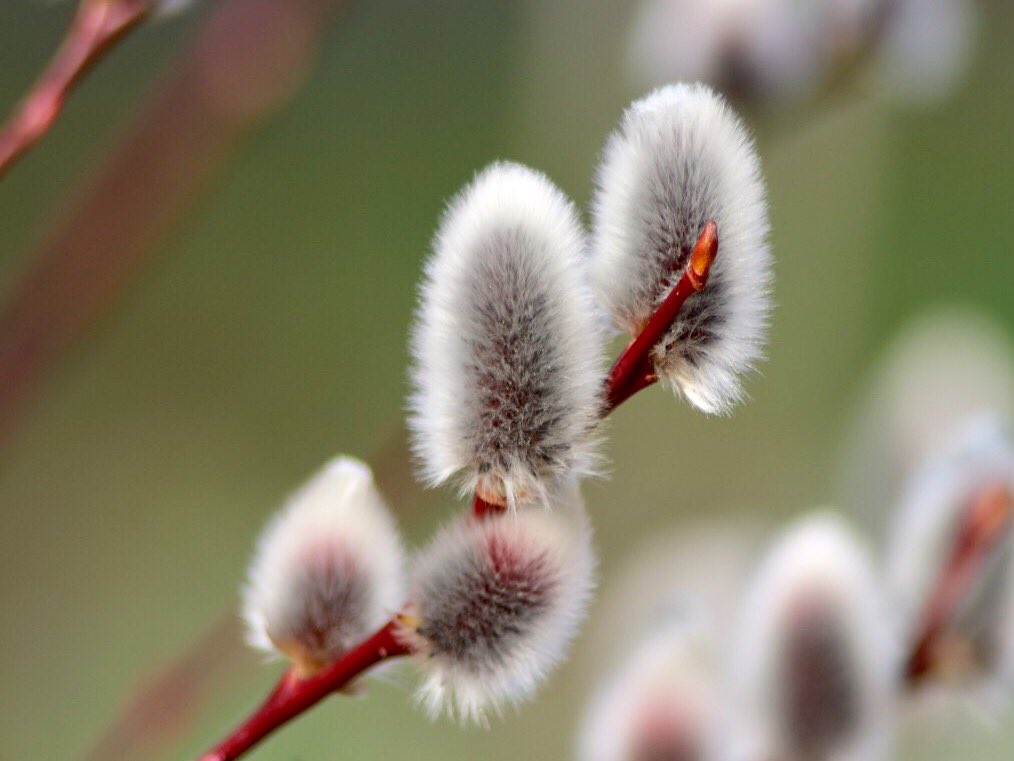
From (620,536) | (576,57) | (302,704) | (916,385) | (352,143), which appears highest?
(352,143)

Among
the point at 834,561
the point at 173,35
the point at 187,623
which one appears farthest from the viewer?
the point at 173,35

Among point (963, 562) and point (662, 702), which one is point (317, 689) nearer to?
point (662, 702)

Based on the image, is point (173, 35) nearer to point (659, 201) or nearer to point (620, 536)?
point (620, 536)

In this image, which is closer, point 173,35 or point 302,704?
point 302,704

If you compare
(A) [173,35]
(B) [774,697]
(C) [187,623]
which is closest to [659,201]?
(B) [774,697]

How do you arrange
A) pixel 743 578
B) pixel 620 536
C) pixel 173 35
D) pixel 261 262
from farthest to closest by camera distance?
pixel 173 35
pixel 261 262
pixel 620 536
pixel 743 578

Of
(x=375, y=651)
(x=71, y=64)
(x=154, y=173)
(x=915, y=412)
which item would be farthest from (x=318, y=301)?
(x=375, y=651)
